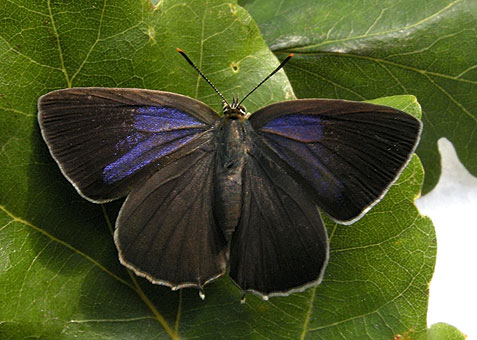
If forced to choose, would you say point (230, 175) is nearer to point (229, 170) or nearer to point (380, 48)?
point (229, 170)

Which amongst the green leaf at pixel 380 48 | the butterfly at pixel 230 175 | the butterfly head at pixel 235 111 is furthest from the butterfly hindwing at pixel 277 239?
the green leaf at pixel 380 48

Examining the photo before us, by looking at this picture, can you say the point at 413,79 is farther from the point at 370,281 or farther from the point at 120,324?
the point at 120,324

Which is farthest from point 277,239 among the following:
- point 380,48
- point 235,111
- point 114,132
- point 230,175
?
point 380,48

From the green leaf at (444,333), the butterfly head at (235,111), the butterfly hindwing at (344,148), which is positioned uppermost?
the butterfly head at (235,111)

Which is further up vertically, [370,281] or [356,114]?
[356,114]

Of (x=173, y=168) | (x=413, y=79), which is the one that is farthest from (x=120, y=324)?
(x=413, y=79)

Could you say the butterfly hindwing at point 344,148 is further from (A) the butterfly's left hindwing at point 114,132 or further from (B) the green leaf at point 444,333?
(B) the green leaf at point 444,333
